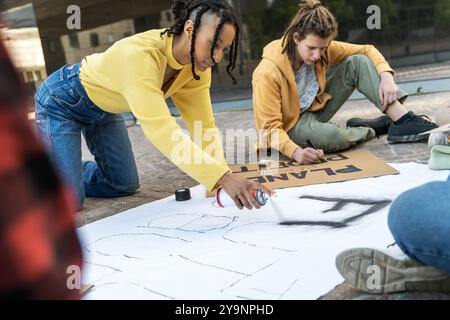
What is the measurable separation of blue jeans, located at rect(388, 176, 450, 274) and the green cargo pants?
1.72m

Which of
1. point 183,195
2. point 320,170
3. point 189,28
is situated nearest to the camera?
point 189,28

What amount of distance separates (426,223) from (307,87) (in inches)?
81.2

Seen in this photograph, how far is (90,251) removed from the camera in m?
1.84

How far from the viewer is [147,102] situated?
1791 mm

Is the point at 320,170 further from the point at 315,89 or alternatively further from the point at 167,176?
the point at 167,176

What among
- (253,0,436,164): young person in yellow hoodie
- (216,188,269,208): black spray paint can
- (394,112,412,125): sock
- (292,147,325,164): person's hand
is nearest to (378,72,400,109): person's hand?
(253,0,436,164): young person in yellow hoodie

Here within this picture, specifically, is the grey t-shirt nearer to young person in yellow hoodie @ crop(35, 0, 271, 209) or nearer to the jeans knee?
young person in yellow hoodie @ crop(35, 0, 271, 209)

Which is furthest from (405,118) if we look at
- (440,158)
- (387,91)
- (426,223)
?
(426,223)

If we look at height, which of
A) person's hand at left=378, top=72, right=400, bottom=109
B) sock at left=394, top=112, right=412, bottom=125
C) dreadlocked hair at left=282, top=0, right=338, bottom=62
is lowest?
sock at left=394, top=112, right=412, bottom=125

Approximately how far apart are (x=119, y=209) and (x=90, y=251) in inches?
21.2

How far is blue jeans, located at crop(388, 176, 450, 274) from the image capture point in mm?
1049
